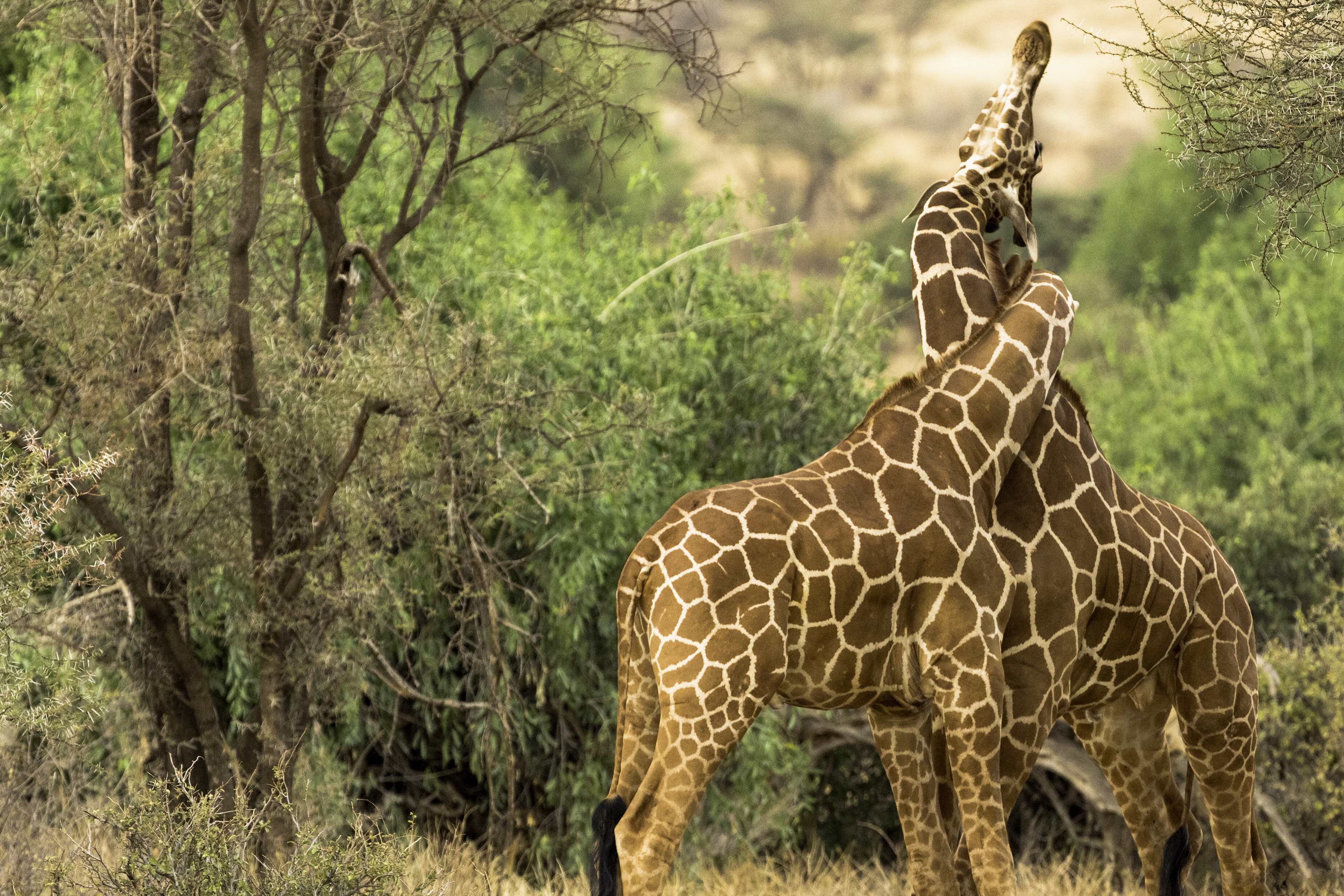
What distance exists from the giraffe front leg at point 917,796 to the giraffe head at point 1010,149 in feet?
6.59

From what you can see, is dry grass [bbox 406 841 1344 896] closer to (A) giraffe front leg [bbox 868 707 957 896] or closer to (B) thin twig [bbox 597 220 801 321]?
(A) giraffe front leg [bbox 868 707 957 896]

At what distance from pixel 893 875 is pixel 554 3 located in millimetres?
5446

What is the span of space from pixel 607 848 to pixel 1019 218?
119 inches

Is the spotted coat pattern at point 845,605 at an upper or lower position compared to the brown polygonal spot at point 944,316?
lower

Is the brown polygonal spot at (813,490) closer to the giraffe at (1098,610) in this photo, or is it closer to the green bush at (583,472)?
the giraffe at (1098,610)

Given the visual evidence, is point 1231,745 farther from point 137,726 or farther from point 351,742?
point 137,726

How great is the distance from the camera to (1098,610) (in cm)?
533

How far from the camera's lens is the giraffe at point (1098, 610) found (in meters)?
5.13

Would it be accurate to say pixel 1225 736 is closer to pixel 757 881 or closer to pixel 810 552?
pixel 810 552

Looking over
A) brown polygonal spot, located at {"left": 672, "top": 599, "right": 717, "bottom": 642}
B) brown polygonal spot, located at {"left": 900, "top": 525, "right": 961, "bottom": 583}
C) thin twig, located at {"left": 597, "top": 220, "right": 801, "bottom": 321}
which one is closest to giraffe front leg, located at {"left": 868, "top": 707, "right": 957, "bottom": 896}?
brown polygonal spot, located at {"left": 900, "top": 525, "right": 961, "bottom": 583}

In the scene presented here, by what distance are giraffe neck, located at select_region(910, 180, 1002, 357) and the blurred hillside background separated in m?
0.86

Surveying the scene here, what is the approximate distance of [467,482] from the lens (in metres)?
6.79

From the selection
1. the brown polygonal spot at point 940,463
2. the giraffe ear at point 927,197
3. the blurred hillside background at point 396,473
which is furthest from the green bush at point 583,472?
the brown polygonal spot at point 940,463

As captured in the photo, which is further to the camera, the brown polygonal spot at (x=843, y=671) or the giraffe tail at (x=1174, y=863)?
the giraffe tail at (x=1174, y=863)
